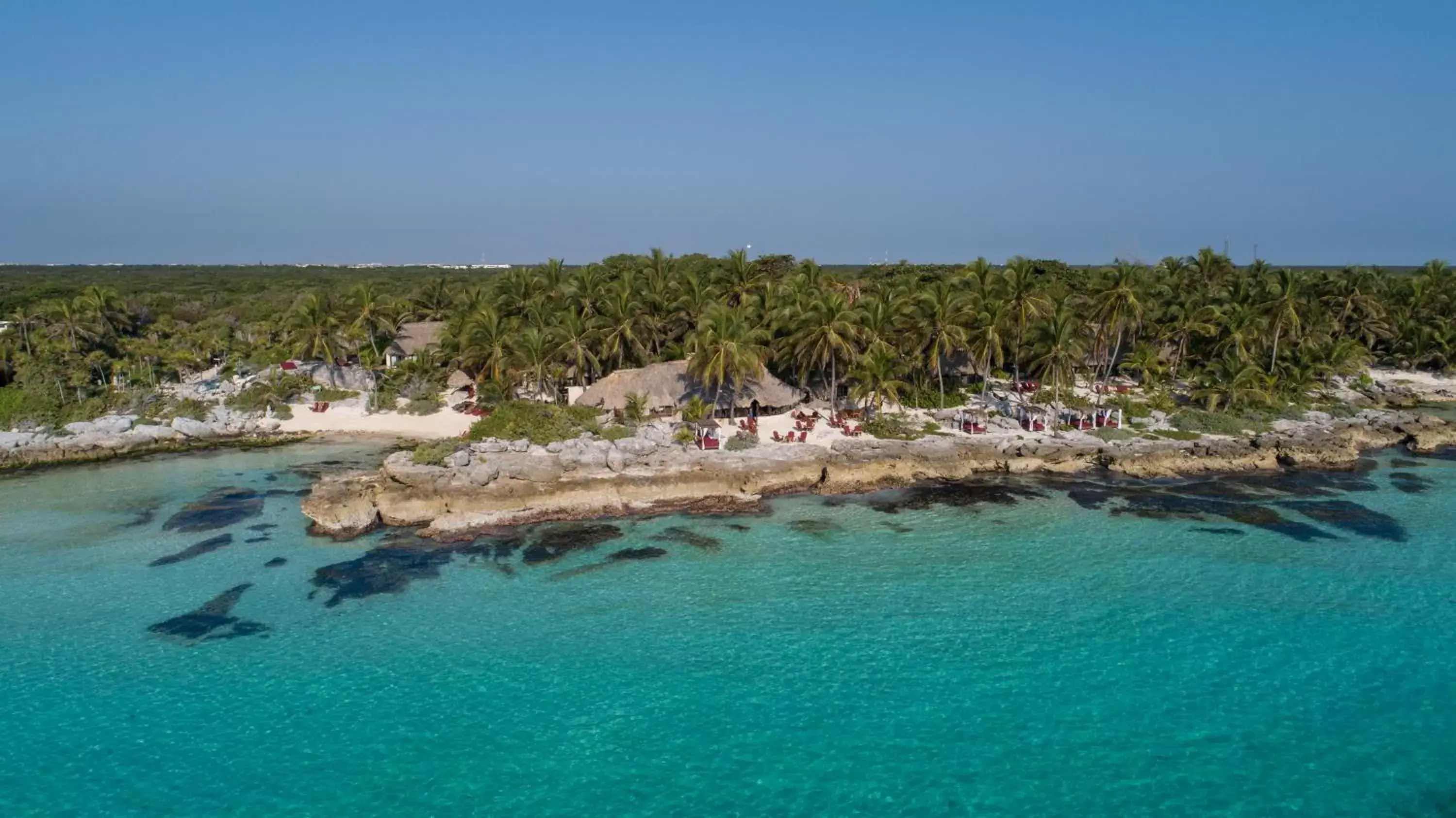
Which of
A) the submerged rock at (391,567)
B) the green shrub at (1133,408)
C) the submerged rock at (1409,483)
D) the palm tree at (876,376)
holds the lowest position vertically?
the submerged rock at (391,567)

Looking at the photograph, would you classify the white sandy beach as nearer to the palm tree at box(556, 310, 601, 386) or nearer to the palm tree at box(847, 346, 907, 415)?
the palm tree at box(556, 310, 601, 386)

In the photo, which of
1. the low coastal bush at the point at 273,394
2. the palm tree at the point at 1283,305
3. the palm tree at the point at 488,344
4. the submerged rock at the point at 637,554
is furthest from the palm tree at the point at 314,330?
the palm tree at the point at 1283,305

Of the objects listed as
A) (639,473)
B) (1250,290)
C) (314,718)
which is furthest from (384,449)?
(1250,290)

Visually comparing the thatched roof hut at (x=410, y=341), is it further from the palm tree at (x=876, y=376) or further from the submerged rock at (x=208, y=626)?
the submerged rock at (x=208, y=626)

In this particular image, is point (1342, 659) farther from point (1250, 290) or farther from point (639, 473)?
point (1250, 290)

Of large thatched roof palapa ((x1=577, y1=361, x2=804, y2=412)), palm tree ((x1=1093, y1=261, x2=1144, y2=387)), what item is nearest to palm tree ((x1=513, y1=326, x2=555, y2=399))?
large thatched roof palapa ((x1=577, y1=361, x2=804, y2=412))

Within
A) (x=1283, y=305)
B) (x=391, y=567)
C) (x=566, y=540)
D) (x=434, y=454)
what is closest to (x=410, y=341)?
(x=434, y=454)
